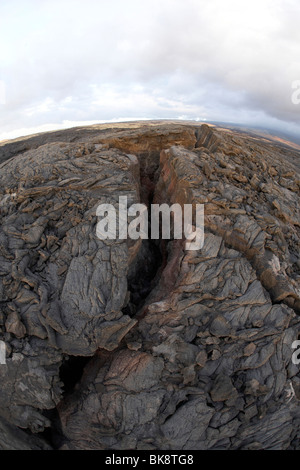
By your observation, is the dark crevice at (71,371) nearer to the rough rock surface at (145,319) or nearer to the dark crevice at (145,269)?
the rough rock surface at (145,319)

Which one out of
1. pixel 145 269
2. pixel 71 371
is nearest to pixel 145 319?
pixel 145 269

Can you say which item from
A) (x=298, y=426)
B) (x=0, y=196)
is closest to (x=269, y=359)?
(x=298, y=426)

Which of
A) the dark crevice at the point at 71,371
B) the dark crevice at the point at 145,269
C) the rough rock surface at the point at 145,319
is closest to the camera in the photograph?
the rough rock surface at the point at 145,319

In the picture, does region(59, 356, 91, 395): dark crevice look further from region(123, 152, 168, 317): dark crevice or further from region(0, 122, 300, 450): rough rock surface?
region(123, 152, 168, 317): dark crevice

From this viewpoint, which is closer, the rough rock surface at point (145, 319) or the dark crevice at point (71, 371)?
the rough rock surface at point (145, 319)

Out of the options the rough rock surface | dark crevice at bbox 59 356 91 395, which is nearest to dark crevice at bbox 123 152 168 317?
the rough rock surface

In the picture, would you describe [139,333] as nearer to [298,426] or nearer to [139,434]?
[139,434]

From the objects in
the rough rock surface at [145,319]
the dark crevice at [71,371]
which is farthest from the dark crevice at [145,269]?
the dark crevice at [71,371]

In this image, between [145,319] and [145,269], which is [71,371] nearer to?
[145,319]
